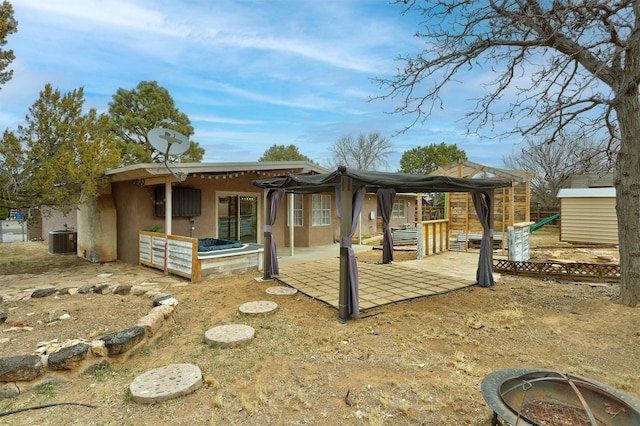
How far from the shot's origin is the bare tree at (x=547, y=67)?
4352 millimetres

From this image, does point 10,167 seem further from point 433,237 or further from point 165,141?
point 433,237

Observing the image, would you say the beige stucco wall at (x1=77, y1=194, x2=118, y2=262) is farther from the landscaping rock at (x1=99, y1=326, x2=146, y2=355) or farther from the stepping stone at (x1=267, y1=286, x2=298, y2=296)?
the landscaping rock at (x1=99, y1=326, x2=146, y2=355)

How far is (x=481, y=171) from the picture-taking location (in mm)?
9148

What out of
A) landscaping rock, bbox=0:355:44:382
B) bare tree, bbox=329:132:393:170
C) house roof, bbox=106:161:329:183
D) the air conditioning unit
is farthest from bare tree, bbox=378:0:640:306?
bare tree, bbox=329:132:393:170

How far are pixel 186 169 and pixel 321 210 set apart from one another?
5376 mm

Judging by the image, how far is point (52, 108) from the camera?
21.4ft

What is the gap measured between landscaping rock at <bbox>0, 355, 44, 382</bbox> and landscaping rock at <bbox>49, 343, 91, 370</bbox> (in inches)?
3.3

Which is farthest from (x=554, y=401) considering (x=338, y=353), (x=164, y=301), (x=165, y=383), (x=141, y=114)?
(x=141, y=114)

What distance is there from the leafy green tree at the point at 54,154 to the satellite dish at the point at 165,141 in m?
1.72

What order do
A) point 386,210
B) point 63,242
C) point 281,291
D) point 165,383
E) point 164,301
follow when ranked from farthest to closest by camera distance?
1. point 63,242
2. point 386,210
3. point 281,291
4. point 164,301
5. point 165,383

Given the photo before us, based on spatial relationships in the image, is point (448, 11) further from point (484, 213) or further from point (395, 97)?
point (484, 213)

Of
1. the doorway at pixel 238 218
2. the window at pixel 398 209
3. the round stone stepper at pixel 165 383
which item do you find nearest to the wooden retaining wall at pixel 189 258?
the doorway at pixel 238 218

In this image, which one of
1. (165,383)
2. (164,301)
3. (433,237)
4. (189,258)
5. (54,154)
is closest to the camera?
(165,383)

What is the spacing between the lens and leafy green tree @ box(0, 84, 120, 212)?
621 centimetres
